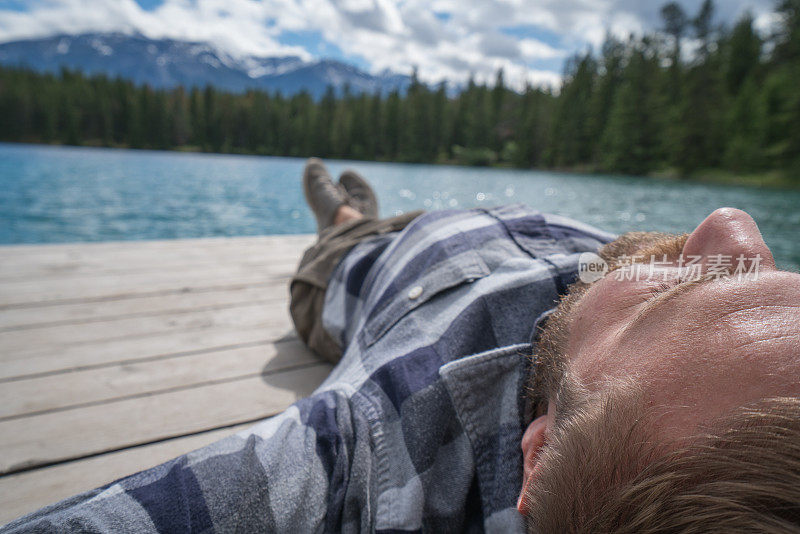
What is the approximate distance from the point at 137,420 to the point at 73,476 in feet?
0.58

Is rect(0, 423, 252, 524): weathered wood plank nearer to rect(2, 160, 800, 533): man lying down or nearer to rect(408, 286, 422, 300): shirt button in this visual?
rect(2, 160, 800, 533): man lying down

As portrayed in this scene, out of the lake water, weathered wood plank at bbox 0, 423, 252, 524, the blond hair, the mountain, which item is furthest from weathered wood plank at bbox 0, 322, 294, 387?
the mountain

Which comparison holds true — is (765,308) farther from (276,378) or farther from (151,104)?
(151,104)

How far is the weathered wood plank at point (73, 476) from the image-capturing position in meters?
0.75

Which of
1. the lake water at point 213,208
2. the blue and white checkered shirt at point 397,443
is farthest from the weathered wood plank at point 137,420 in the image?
the lake water at point 213,208

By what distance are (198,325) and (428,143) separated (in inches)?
1453

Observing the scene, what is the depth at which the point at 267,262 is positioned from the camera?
7.76 ft

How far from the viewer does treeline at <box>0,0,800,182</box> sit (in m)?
18.0

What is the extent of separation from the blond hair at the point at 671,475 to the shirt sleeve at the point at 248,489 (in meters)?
0.29

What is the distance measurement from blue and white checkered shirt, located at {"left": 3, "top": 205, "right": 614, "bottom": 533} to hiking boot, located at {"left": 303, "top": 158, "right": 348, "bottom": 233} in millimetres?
1259

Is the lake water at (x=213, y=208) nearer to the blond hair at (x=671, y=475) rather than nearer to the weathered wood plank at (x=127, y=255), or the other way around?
the weathered wood plank at (x=127, y=255)

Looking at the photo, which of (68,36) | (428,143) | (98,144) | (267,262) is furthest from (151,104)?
(68,36)

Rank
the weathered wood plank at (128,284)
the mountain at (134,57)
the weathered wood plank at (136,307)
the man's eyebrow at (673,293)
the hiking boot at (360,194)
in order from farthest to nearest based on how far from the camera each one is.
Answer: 1. the mountain at (134,57)
2. the hiking boot at (360,194)
3. the weathered wood plank at (128,284)
4. the weathered wood plank at (136,307)
5. the man's eyebrow at (673,293)

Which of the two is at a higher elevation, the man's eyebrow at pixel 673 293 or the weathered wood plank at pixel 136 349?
the man's eyebrow at pixel 673 293
